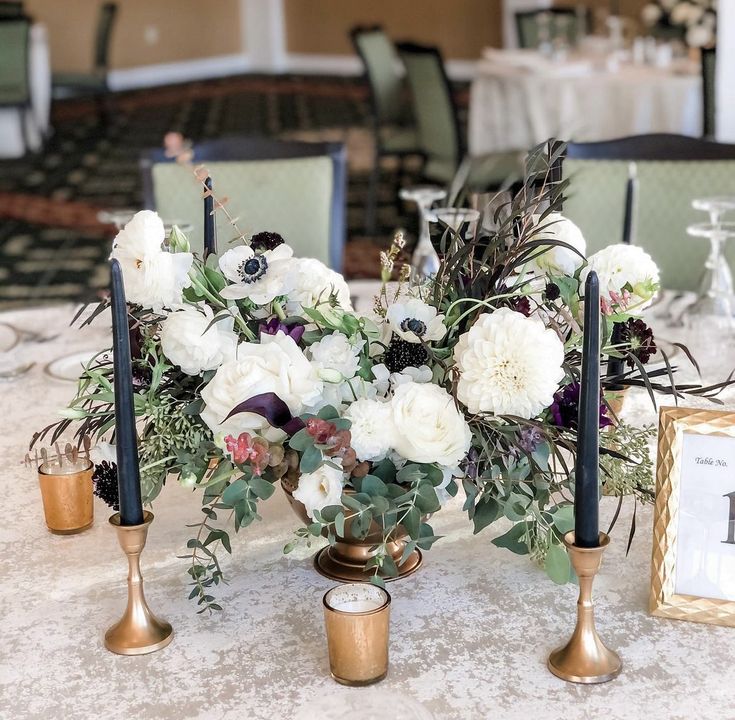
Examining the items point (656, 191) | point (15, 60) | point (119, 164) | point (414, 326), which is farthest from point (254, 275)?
point (15, 60)

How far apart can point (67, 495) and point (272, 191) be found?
5.15ft

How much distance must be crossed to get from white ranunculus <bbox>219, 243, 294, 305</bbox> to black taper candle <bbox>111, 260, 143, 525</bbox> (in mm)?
137

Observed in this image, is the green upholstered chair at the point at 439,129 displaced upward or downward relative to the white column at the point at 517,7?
downward

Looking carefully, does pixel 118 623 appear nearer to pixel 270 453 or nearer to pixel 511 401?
pixel 270 453

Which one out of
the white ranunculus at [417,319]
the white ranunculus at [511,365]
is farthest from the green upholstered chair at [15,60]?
the white ranunculus at [511,365]

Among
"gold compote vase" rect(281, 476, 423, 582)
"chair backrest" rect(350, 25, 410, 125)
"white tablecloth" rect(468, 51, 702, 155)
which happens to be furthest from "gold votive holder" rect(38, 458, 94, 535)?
"chair backrest" rect(350, 25, 410, 125)

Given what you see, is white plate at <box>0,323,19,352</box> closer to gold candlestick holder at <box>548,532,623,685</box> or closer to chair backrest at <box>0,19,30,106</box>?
gold candlestick holder at <box>548,532,623,685</box>

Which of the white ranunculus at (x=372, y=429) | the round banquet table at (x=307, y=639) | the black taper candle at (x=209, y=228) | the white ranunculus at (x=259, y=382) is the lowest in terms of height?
the round banquet table at (x=307, y=639)

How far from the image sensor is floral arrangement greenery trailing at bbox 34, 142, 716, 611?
1.01 meters

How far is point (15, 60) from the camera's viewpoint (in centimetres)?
823

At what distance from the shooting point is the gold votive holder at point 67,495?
1325 millimetres

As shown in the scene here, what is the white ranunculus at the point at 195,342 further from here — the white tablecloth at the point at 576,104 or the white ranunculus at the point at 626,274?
the white tablecloth at the point at 576,104

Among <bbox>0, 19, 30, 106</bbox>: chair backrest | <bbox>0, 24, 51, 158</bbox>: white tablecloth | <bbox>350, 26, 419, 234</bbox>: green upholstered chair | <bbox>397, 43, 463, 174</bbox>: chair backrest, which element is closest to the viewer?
<bbox>397, 43, 463, 174</bbox>: chair backrest

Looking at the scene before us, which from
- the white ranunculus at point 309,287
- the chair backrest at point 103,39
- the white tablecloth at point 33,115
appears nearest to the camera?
the white ranunculus at point 309,287
